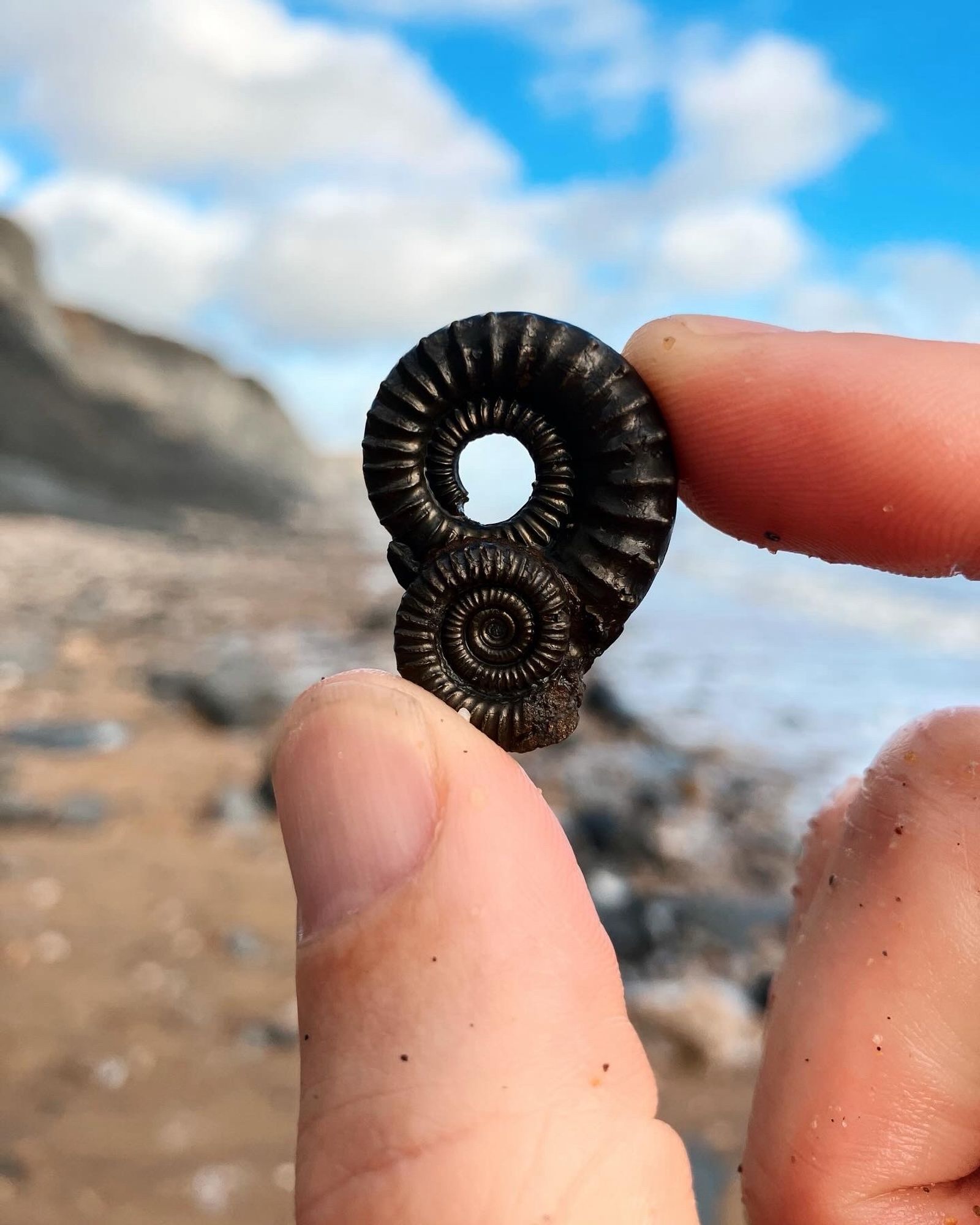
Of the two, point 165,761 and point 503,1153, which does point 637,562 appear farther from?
point 165,761

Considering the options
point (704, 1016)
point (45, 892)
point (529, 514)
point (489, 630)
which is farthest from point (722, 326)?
point (45, 892)

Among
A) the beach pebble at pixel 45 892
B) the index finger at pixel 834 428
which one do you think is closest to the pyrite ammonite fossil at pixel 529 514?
the index finger at pixel 834 428

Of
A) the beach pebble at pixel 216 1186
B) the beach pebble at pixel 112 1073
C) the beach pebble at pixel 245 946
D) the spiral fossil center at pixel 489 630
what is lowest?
the beach pebble at pixel 112 1073

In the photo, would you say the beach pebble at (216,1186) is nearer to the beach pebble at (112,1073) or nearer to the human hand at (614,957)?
the beach pebble at (112,1073)

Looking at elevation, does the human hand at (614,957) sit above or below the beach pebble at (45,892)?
above

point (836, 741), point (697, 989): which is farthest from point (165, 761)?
point (836, 741)

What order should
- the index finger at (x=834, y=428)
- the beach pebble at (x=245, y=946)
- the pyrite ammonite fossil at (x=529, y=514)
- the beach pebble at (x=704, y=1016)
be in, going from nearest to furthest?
the pyrite ammonite fossil at (x=529, y=514) < the index finger at (x=834, y=428) < the beach pebble at (x=704, y=1016) < the beach pebble at (x=245, y=946)

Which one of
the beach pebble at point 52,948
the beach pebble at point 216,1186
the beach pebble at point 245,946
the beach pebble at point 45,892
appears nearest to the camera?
the beach pebble at point 216,1186
